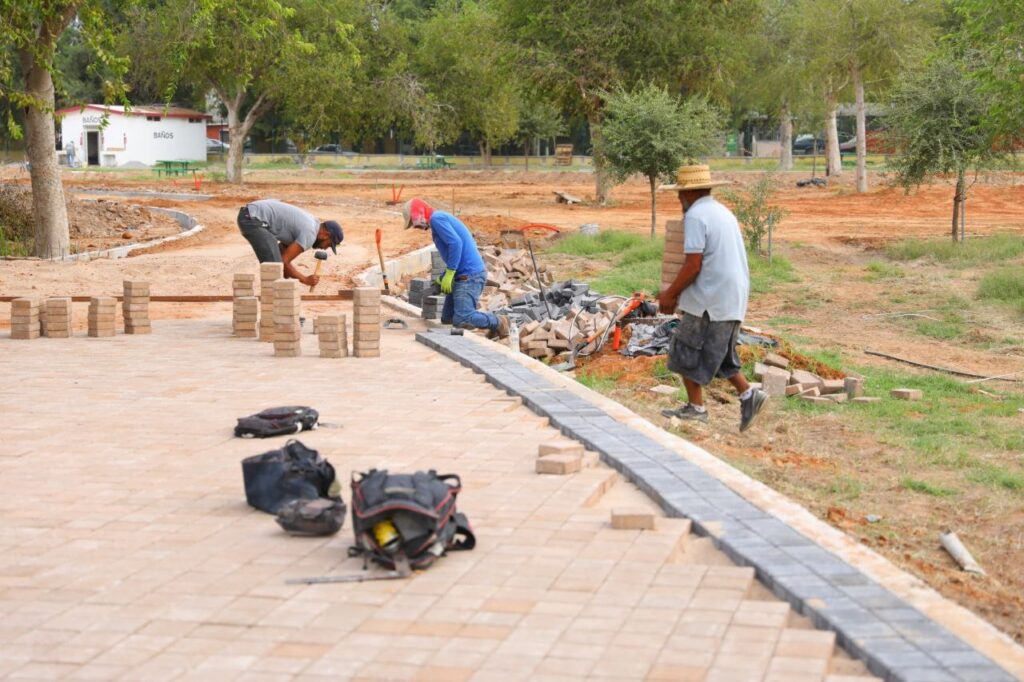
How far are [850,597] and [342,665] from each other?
6.33ft

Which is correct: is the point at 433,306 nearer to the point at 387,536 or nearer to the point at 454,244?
the point at 454,244

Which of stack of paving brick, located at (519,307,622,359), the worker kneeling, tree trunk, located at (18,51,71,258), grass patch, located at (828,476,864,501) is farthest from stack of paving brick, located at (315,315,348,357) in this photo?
tree trunk, located at (18,51,71,258)

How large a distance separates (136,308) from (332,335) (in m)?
2.68

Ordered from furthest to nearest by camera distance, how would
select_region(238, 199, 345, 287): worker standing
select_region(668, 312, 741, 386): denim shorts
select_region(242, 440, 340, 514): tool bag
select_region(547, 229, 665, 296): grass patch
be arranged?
select_region(547, 229, 665, 296): grass patch
select_region(238, 199, 345, 287): worker standing
select_region(668, 312, 741, 386): denim shorts
select_region(242, 440, 340, 514): tool bag

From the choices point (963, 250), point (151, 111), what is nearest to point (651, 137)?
point (963, 250)

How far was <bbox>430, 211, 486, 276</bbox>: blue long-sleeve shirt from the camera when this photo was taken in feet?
41.1

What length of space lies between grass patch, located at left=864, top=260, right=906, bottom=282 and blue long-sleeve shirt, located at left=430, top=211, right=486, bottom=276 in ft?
35.0

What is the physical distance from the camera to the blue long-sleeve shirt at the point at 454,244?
12.5 meters

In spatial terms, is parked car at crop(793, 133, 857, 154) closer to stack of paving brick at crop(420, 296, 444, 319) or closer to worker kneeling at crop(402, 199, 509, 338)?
stack of paving brick at crop(420, 296, 444, 319)

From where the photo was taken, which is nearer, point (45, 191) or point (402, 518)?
point (402, 518)

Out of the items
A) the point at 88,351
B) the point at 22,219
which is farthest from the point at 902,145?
the point at 88,351

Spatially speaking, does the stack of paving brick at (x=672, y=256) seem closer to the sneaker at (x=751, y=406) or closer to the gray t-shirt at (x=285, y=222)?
the sneaker at (x=751, y=406)

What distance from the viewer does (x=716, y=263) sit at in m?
9.02

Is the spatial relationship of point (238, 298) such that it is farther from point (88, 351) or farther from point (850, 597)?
point (850, 597)
